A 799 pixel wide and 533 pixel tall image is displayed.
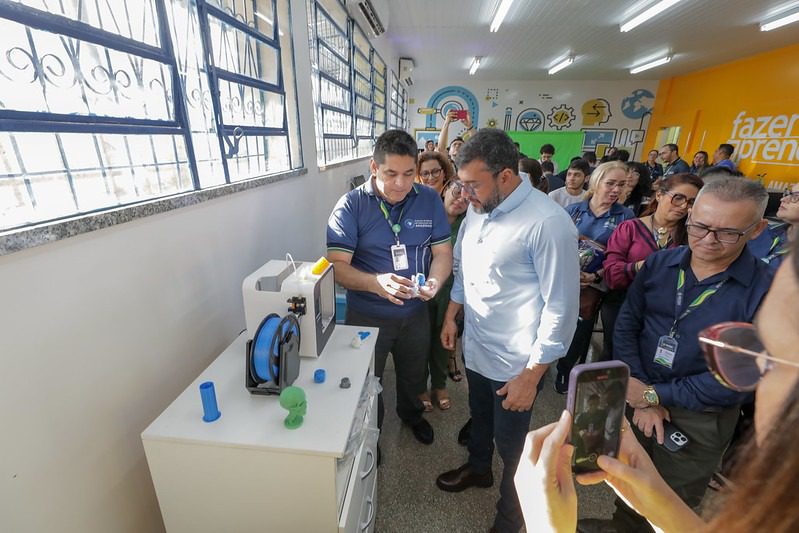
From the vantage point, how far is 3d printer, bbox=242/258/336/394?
0.93m

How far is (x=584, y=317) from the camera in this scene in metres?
2.21

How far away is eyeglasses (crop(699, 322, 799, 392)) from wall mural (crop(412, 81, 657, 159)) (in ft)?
36.0

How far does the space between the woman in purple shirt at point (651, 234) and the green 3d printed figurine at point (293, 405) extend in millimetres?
1731

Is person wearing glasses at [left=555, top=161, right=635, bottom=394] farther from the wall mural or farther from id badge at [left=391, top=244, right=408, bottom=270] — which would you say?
the wall mural

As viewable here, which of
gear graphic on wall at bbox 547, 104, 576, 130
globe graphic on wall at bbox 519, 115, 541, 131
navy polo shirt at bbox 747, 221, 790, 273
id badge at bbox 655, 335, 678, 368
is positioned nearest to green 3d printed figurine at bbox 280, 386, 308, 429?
id badge at bbox 655, 335, 678, 368

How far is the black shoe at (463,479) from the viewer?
1.67 meters

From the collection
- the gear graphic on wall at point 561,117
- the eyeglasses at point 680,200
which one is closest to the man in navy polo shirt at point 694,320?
the eyeglasses at point 680,200

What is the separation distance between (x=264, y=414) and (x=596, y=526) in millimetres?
1551

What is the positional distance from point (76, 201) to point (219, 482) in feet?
2.57

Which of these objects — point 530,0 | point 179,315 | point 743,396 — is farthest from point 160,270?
point 530,0

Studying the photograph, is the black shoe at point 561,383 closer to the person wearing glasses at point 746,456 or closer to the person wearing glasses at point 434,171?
the person wearing glasses at point 434,171

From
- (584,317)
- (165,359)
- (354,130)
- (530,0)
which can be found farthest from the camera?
(530,0)

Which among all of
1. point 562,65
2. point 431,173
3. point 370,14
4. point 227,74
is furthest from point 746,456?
point 562,65

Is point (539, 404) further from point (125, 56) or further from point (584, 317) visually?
point (125, 56)
